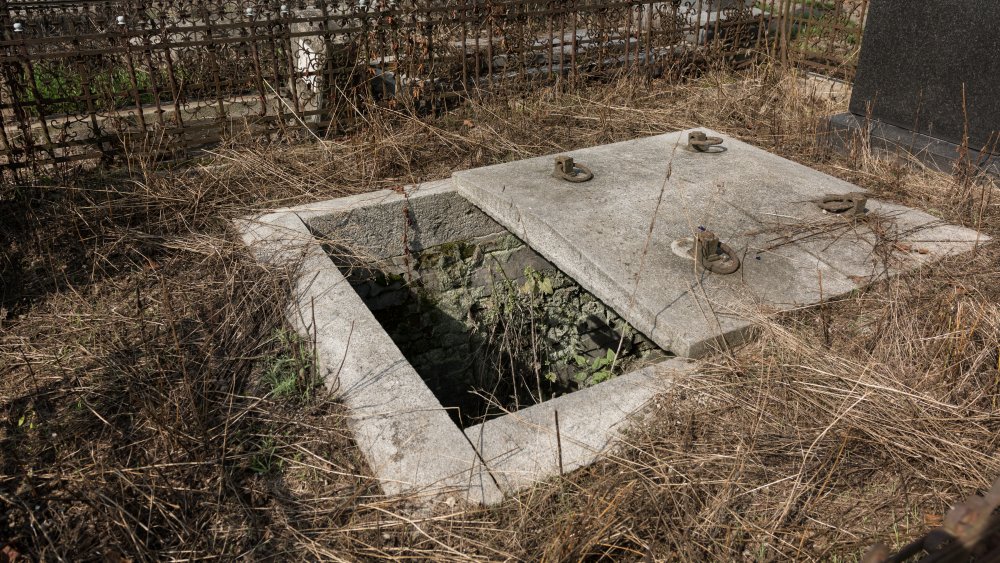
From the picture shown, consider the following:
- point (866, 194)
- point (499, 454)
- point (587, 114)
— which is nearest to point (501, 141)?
point (587, 114)

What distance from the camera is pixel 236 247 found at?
11.2 feet

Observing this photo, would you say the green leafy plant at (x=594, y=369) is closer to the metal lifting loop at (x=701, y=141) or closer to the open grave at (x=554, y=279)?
the open grave at (x=554, y=279)

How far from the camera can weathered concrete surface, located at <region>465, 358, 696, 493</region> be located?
2033 millimetres

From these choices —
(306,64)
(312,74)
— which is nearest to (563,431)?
(312,74)

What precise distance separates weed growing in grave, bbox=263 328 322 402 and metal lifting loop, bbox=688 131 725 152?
2.74m

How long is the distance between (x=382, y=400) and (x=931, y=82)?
4.31m

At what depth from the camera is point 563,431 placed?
2178 mm

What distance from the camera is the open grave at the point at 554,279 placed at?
219 centimetres

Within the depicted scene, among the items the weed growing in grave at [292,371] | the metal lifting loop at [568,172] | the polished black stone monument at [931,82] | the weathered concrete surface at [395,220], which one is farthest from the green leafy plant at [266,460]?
the polished black stone monument at [931,82]

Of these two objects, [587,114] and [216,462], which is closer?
[216,462]

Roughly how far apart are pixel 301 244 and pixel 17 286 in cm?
129

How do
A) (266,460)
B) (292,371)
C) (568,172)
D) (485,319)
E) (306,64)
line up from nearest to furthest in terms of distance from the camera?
(266,460) → (292,371) → (568,172) → (485,319) → (306,64)

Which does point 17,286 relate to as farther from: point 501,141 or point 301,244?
point 501,141

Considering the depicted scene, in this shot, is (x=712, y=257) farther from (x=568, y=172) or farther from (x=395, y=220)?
(x=395, y=220)
